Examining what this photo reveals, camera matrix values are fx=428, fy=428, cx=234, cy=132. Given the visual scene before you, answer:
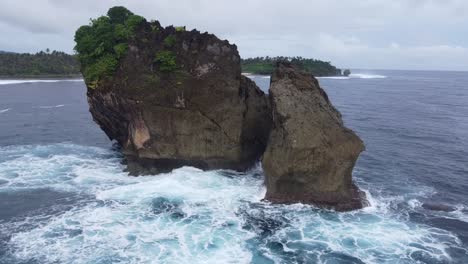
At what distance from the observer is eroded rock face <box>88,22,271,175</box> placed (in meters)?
40.1

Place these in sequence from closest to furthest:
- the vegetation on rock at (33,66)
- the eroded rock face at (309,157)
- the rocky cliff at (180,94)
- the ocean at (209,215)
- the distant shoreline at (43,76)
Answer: the ocean at (209,215), the eroded rock face at (309,157), the rocky cliff at (180,94), the distant shoreline at (43,76), the vegetation on rock at (33,66)

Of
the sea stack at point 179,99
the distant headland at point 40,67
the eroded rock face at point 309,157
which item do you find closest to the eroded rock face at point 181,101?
the sea stack at point 179,99

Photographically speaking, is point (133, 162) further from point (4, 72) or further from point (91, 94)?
point (4, 72)

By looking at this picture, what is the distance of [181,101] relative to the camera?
40.1m

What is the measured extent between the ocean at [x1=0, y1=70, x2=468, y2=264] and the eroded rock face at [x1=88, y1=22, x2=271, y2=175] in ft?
6.24

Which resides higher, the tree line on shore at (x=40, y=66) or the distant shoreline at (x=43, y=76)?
the tree line on shore at (x=40, y=66)

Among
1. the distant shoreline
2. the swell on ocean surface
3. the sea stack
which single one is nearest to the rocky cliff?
the sea stack

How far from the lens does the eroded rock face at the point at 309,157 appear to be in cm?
3369

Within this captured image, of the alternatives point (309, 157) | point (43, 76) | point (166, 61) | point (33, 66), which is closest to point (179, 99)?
point (166, 61)

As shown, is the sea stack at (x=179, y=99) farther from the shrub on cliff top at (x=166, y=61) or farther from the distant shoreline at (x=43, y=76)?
the distant shoreline at (x=43, y=76)

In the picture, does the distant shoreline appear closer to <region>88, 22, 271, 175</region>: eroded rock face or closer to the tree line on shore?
the tree line on shore

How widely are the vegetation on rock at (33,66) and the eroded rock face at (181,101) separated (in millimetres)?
146386

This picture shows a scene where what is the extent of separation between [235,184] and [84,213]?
12811 millimetres

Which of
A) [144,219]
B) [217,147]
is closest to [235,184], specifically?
[217,147]
